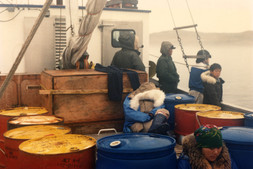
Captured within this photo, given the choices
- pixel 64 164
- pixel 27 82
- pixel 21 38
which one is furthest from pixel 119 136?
pixel 21 38

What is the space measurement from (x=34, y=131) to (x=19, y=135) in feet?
0.63

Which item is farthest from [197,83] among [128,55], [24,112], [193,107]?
[24,112]

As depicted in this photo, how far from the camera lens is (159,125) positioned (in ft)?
14.9

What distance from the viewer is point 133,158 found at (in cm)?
294

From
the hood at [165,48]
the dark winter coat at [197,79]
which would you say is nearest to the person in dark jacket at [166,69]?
the hood at [165,48]

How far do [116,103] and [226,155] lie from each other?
237cm

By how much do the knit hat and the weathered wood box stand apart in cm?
221

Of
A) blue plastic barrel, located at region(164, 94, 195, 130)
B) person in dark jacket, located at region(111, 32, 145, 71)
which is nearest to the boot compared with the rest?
blue plastic barrel, located at region(164, 94, 195, 130)

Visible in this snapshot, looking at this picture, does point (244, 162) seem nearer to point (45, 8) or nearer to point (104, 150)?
point (104, 150)

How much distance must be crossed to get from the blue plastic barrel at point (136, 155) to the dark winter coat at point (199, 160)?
136 millimetres

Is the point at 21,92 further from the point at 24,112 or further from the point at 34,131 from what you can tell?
the point at 34,131

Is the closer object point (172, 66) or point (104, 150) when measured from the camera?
point (104, 150)

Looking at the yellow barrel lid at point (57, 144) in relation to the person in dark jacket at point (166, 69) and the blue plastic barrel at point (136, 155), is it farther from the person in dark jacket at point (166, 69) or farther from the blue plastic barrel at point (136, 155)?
the person in dark jacket at point (166, 69)

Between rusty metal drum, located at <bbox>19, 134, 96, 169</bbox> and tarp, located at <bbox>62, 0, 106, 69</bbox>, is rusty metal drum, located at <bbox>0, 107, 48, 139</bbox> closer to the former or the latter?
rusty metal drum, located at <bbox>19, 134, 96, 169</bbox>
